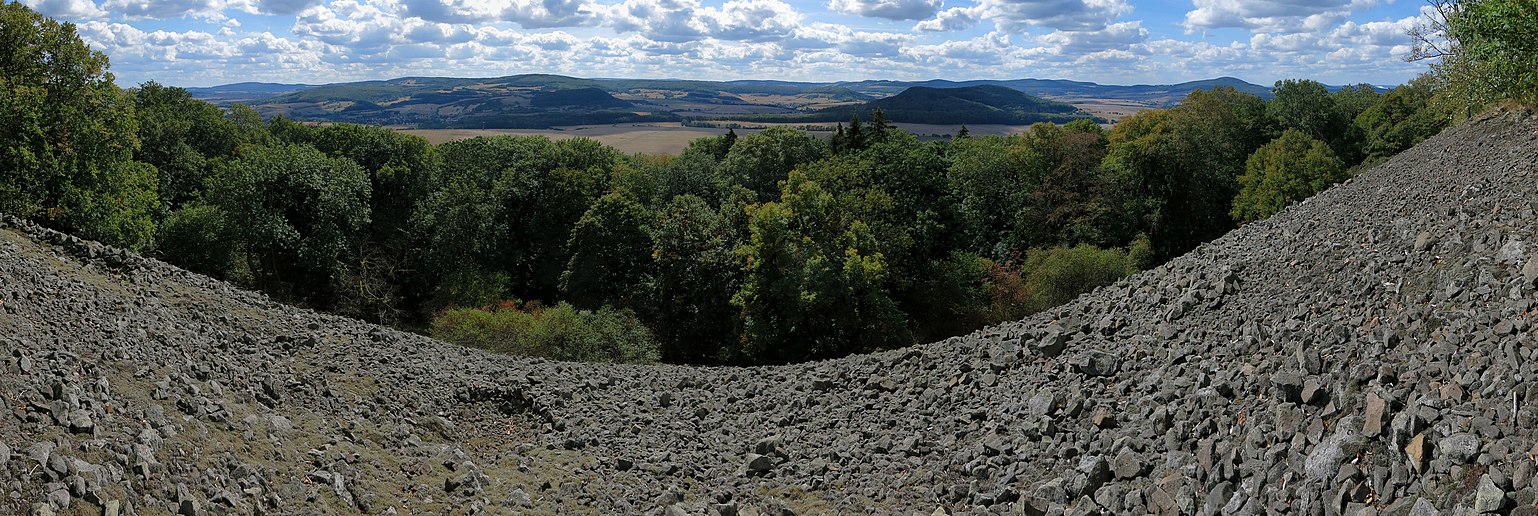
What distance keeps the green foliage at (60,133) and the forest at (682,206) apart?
0.23 feet

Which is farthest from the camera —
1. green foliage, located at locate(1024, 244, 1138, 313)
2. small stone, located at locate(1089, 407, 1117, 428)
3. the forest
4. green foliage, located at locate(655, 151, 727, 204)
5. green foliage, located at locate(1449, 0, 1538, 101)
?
green foliage, located at locate(655, 151, 727, 204)

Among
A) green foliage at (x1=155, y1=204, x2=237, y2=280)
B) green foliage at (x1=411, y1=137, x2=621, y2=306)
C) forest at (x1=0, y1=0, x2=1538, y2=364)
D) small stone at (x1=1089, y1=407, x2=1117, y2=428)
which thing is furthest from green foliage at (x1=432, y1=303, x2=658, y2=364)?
small stone at (x1=1089, y1=407, x2=1117, y2=428)

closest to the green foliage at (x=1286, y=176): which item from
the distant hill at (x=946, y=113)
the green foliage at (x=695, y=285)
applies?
the green foliage at (x=695, y=285)

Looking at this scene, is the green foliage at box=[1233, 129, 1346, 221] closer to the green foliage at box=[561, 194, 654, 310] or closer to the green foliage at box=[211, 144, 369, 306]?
the green foliage at box=[561, 194, 654, 310]

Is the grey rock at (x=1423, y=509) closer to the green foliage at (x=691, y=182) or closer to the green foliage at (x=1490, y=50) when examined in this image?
the green foliage at (x=1490, y=50)

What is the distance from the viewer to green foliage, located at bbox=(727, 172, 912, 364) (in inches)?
1118

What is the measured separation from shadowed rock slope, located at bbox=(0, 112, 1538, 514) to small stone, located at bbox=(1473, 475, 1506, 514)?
27 millimetres

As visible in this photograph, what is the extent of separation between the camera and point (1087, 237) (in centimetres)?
3978

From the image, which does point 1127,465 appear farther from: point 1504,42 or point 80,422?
point 1504,42

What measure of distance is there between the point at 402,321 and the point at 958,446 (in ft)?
99.0

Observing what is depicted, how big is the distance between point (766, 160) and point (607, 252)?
12.9m

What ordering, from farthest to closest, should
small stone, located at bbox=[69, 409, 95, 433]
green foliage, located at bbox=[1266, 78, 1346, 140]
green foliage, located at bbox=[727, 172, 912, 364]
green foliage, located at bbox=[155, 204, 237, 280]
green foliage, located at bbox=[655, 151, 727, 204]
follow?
1. green foliage, located at bbox=[1266, 78, 1346, 140]
2. green foliage, located at bbox=[655, 151, 727, 204]
3. green foliage, located at bbox=[155, 204, 237, 280]
4. green foliage, located at bbox=[727, 172, 912, 364]
5. small stone, located at bbox=[69, 409, 95, 433]

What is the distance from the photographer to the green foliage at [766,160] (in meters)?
44.9

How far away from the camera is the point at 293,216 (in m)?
33.8
